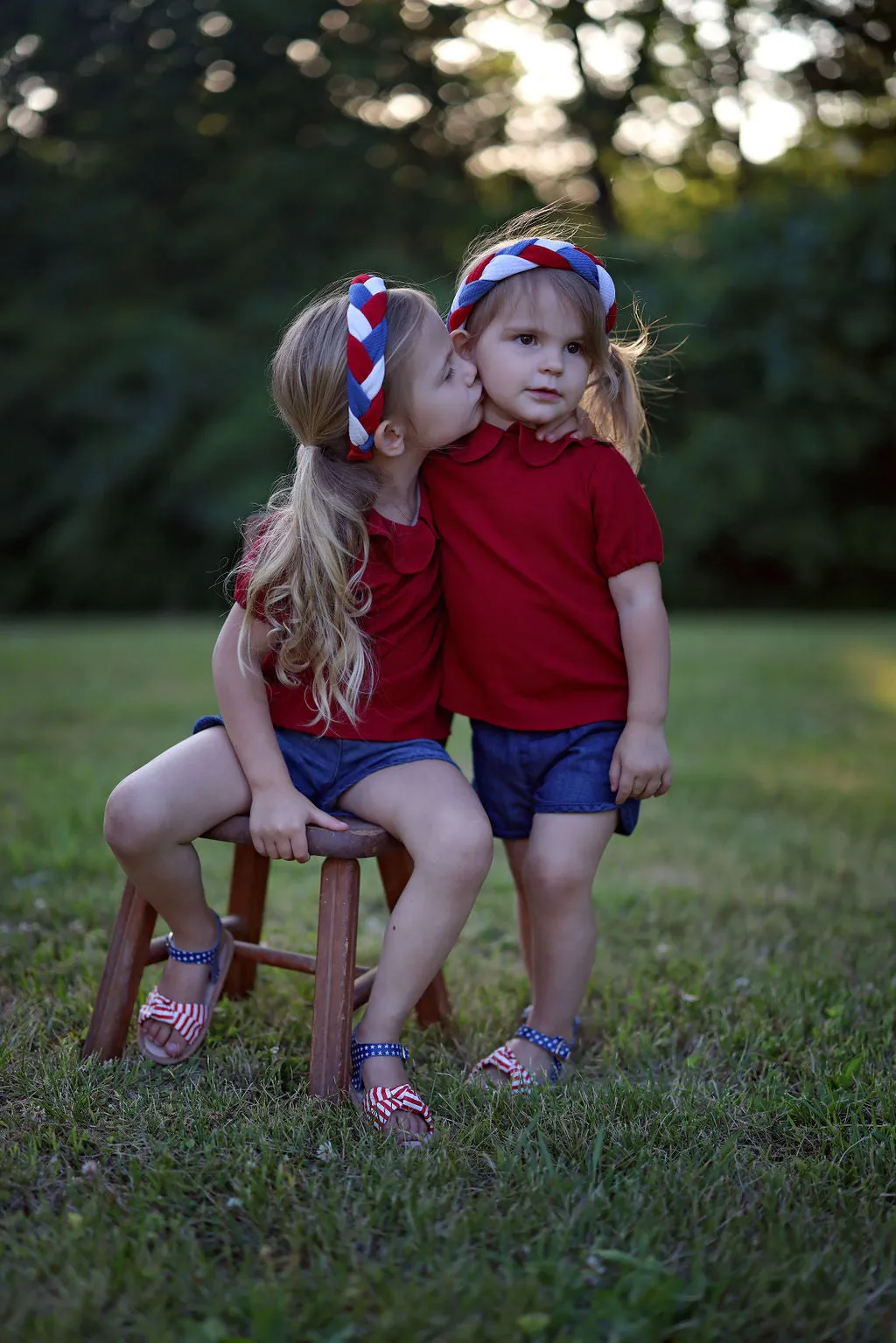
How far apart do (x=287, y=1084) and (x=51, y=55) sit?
1848cm

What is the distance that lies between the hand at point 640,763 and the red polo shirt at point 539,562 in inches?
2.8

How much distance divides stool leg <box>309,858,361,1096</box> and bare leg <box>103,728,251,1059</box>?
219mm

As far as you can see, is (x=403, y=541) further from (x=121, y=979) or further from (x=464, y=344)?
(x=121, y=979)

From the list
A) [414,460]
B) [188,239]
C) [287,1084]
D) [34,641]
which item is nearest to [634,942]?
[287,1084]

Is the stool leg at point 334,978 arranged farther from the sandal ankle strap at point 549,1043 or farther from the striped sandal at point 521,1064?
the sandal ankle strap at point 549,1043

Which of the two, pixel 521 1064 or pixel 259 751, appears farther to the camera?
pixel 521 1064

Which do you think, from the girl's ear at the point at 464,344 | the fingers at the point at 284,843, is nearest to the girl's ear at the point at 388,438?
the girl's ear at the point at 464,344

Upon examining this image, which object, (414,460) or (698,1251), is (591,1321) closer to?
(698,1251)

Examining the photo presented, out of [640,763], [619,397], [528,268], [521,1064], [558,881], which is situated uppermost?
[528,268]

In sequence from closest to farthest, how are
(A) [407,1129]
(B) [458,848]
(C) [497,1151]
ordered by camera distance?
(C) [497,1151]
(A) [407,1129]
(B) [458,848]

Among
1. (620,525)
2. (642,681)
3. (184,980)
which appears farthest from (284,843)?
(620,525)

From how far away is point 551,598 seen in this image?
2301mm

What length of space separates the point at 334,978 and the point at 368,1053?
14cm

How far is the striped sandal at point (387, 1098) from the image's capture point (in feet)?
6.49
